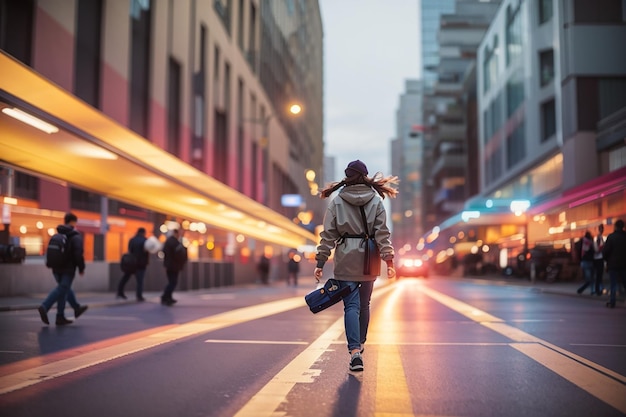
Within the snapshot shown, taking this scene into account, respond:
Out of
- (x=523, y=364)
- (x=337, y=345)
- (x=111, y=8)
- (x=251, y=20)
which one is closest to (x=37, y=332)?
(x=337, y=345)

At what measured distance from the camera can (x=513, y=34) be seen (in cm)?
5412

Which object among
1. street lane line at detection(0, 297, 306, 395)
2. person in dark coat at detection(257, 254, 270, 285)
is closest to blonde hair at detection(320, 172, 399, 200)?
street lane line at detection(0, 297, 306, 395)

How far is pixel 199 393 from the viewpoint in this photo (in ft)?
17.9

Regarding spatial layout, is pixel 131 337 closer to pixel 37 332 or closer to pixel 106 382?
pixel 37 332

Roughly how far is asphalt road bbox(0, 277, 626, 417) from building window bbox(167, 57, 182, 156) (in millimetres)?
19851

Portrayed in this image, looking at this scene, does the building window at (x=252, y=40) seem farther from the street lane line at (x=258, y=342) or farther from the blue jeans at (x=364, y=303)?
the blue jeans at (x=364, y=303)

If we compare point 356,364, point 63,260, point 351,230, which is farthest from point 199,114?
point 356,364

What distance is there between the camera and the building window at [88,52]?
22.5 m

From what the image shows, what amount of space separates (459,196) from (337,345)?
9347 centimetres

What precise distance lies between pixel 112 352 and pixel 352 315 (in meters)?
2.98

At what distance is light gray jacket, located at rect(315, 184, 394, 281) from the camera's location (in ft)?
21.6

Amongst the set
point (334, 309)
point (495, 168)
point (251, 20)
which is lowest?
point (334, 309)

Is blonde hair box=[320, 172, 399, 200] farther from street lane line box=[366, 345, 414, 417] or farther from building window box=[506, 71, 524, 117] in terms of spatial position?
building window box=[506, 71, 524, 117]

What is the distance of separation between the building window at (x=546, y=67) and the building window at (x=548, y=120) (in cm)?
133
